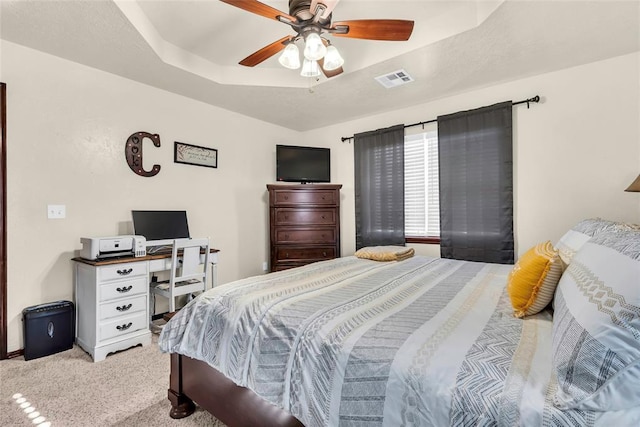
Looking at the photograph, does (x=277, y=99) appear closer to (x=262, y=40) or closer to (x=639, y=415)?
(x=262, y=40)

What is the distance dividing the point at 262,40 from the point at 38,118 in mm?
1996

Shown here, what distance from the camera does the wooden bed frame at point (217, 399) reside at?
1.24 meters

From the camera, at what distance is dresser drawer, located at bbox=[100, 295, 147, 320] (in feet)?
7.70

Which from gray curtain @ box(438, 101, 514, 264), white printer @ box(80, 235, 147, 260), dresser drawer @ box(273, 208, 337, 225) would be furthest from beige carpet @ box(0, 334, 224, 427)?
gray curtain @ box(438, 101, 514, 264)

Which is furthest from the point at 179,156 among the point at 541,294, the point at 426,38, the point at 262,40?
the point at 541,294

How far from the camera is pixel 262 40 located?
252 cm

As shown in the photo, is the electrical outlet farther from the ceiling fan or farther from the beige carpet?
the ceiling fan

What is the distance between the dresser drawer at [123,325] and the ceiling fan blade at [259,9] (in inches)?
97.5

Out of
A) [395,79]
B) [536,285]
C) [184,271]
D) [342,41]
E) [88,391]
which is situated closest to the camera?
[536,285]

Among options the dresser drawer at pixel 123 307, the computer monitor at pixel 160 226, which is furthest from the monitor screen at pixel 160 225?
the dresser drawer at pixel 123 307

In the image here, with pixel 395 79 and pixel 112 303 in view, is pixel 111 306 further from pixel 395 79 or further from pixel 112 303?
pixel 395 79

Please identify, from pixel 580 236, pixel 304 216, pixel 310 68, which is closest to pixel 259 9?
pixel 310 68

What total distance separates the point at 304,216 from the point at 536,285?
288 cm

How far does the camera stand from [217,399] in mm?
1446
